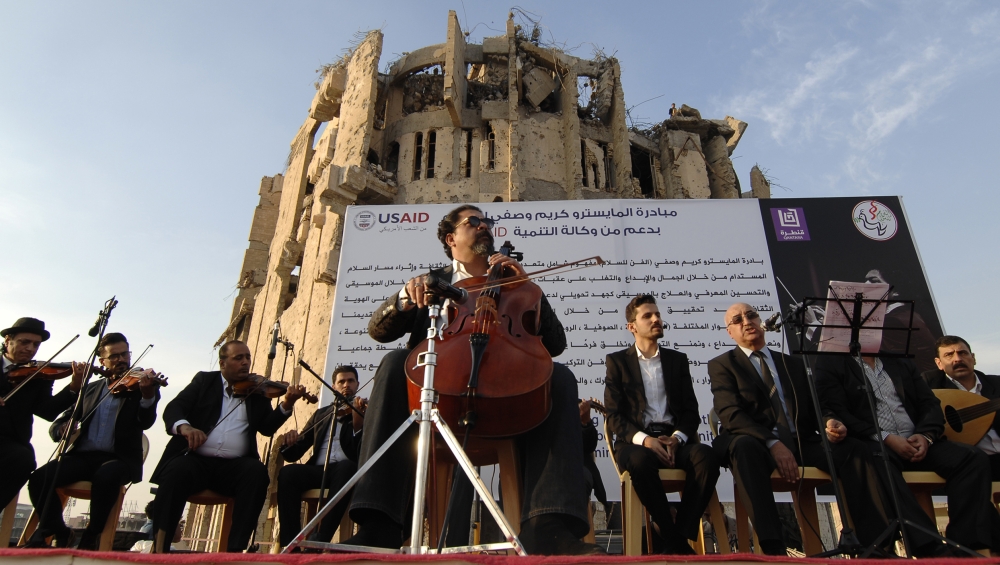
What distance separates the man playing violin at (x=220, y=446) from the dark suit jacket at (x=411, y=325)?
165cm

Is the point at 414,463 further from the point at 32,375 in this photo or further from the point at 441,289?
the point at 32,375

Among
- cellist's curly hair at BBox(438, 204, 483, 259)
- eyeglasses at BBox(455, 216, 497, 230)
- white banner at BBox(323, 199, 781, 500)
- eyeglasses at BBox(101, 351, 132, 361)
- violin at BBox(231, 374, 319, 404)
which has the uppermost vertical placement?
white banner at BBox(323, 199, 781, 500)

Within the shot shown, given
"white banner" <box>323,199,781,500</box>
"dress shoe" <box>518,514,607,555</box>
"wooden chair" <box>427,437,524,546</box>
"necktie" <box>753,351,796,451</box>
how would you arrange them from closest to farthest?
"dress shoe" <box>518,514,607,555</box> → "wooden chair" <box>427,437,524,546</box> → "necktie" <box>753,351,796,451</box> → "white banner" <box>323,199,781,500</box>

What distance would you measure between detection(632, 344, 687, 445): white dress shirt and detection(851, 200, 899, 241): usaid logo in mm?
4749

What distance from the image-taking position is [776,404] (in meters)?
3.82

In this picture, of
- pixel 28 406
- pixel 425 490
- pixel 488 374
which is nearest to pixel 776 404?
pixel 488 374

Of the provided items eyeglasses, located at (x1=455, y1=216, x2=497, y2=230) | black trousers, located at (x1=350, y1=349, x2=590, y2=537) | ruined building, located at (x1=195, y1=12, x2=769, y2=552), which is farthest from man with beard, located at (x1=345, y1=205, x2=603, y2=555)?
ruined building, located at (x1=195, y1=12, x2=769, y2=552)

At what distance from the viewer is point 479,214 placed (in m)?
3.47

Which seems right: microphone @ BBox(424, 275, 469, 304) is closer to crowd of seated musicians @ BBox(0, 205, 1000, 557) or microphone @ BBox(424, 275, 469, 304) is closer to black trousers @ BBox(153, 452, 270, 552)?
crowd of seated musicians @ BBox(0, 205, 1000, 557)

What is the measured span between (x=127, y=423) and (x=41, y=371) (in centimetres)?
61

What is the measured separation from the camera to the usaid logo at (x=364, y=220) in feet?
26.0

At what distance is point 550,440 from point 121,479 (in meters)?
2.90

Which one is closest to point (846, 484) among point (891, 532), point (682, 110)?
point (891, 532)

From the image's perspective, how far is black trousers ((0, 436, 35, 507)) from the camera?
374 centimetres
